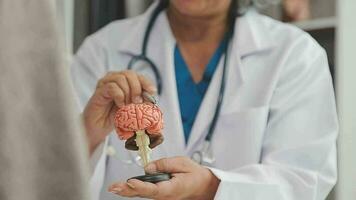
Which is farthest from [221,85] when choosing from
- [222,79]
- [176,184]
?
[176,184]

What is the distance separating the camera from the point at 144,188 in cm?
57

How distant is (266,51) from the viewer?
881 mm

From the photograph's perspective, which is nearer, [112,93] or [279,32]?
[112,93]

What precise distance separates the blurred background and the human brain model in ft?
0.92

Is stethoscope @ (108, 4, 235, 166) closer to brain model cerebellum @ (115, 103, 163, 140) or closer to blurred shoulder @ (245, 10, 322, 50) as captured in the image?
blurred shoulder @ (245, 10, 322, 50)

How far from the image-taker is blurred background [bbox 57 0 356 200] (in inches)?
34.2

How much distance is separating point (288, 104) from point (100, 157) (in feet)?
1.02

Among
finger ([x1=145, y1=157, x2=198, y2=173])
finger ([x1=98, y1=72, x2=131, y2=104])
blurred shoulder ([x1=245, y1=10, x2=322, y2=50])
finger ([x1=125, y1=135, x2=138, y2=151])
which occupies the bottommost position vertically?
finger ([x1=145, y1=157, x2=198, y2=173])

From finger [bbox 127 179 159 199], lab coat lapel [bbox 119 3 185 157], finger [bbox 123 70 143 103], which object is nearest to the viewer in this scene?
finger [bbox 127 179 159 199]

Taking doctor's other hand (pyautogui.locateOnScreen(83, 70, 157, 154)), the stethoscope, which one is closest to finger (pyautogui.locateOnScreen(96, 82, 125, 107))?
doctor's other hand (pyautogui.locateOnScreen(83, 70, 157, 154))

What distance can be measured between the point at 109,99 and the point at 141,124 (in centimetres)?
14

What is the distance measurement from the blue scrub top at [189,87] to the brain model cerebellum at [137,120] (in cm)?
22

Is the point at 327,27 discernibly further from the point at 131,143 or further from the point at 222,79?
the point at 131,143

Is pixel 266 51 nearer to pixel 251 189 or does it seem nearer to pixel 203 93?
pixel 203 93
